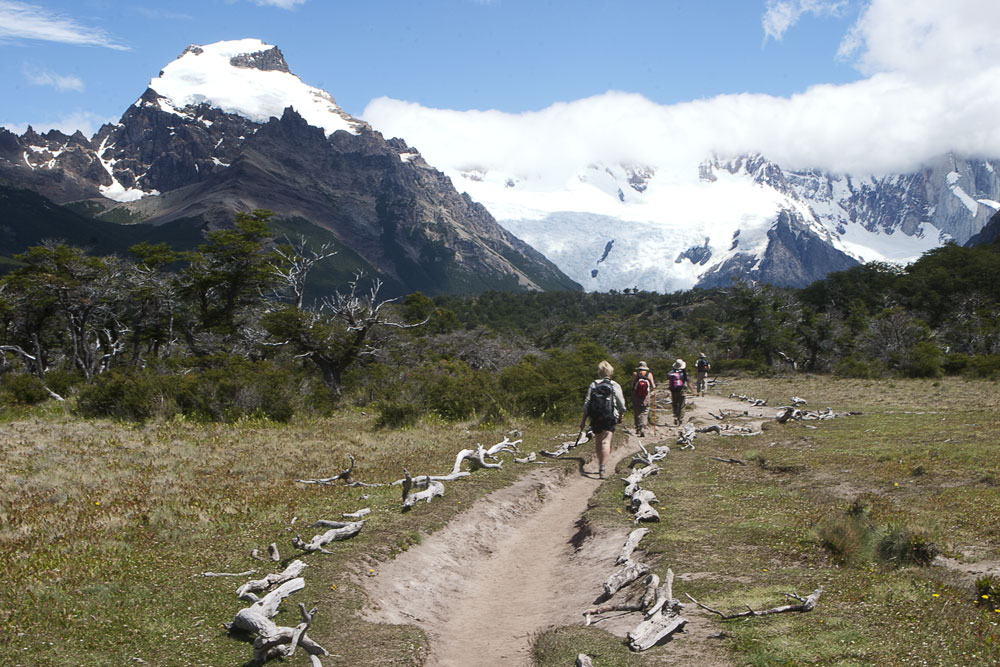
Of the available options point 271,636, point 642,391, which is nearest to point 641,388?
point 642,391

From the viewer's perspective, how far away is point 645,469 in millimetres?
14750

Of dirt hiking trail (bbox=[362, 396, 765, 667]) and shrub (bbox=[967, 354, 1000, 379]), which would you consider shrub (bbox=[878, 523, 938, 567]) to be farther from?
shrub (bbox=[967, 354, 1000, 379])

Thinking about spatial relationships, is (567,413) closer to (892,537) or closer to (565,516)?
(565,516)

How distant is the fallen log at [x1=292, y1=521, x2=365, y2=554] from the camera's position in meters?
9.12

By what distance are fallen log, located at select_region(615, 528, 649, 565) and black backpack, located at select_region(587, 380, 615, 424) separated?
4.51m

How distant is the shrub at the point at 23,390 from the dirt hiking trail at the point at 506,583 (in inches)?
902

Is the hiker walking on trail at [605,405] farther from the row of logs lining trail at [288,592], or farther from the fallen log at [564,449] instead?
the row of logs lining trail at [288,592]

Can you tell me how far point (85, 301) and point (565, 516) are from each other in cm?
2952

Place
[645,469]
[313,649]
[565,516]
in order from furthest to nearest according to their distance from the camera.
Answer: [645,469]
[565,516]
[313,649]

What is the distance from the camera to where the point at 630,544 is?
949 cm

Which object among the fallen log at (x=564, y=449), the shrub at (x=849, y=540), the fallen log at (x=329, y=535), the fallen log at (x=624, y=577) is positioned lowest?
the fallen log at (x=564, y=449)

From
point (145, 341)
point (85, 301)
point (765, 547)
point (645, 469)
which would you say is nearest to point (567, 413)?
point (645, 469)

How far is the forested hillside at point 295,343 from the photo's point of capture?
24359 mm

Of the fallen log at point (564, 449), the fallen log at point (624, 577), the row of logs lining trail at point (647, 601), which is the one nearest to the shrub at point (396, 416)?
the fallen log at point (564, 449)
